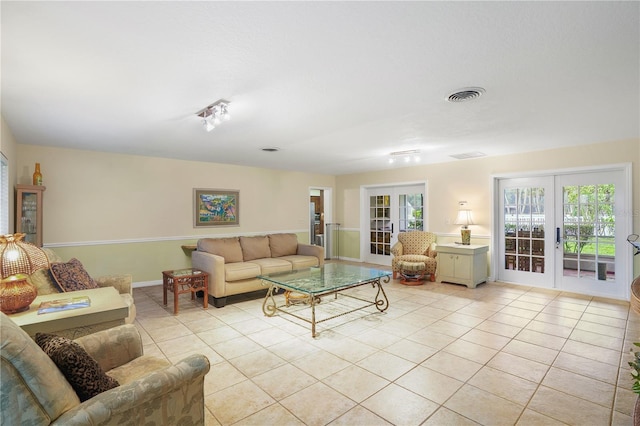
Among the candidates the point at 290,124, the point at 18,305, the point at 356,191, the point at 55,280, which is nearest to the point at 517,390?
the point at 290,124

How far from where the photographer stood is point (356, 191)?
8.03 m

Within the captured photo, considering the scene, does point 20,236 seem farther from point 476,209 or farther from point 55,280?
point 476,209

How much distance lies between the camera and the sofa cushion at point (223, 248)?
4.84m

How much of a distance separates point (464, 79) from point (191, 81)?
2028 millimetres

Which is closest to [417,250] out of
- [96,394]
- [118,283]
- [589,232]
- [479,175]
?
[479,175]

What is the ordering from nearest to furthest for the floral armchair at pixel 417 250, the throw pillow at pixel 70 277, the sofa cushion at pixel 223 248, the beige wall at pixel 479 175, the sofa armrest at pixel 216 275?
the throw pillow at pixel 70 277 < the sofa armrest at pixel 216 275 < the beige wall at pixel 479 175 < the sofa cushion at pixel 223 248 < the floral armchair at pixel 417 250

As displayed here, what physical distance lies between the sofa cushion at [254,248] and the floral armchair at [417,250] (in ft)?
7.83

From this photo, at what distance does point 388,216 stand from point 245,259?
3.70 m

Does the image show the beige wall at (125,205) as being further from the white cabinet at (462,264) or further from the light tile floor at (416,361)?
the white cabinet at (462,264)

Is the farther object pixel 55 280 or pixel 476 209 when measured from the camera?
pixel 476 209

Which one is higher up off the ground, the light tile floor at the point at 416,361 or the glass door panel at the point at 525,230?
the glass door panel at the point at 525,230

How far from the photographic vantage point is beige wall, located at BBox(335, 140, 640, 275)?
4.45 metres

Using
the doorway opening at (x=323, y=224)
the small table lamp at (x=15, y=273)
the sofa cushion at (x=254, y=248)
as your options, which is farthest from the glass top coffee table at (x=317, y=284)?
the doorway opening at (x=323, y=224)

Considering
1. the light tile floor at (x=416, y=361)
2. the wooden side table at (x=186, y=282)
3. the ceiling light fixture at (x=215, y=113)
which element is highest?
the ceiling light fixture at (x=215, y=113)
